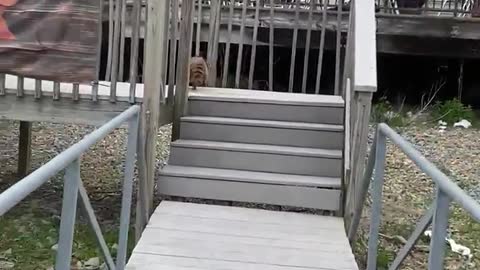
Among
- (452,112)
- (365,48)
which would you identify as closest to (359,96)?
(365,48)

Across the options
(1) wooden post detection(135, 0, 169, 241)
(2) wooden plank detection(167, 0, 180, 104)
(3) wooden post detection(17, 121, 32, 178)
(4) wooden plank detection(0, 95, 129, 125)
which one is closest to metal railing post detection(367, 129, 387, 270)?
(1) wooden post detection(135, 0, 169, 241)

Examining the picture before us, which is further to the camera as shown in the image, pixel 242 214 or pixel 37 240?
pixel 37 240

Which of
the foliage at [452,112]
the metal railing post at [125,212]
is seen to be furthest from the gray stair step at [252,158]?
the foliage at [452,112]

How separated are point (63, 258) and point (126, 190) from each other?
1.07m

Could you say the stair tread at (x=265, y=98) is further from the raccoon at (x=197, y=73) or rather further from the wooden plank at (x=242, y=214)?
the wooden plank at (x=242, y=214)

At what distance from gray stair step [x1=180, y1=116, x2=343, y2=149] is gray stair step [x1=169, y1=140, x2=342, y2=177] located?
18cm

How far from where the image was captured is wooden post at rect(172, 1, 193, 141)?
5352mm

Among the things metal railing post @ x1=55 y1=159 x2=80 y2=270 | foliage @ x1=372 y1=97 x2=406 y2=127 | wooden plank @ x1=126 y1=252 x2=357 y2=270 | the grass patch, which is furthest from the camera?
foliage @ x1=372 y1=97 x2=406 y2=127

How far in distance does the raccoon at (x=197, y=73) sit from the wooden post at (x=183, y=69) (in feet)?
1.80

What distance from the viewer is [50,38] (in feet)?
15.6

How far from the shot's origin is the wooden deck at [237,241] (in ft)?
12.7

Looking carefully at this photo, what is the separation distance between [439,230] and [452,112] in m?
6.76

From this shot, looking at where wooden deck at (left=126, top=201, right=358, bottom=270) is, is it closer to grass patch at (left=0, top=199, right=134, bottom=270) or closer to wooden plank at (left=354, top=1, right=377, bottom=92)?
grass patch at (left=0, top=199, right=134, bottom=270)

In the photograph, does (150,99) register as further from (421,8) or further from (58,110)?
(421,8)
